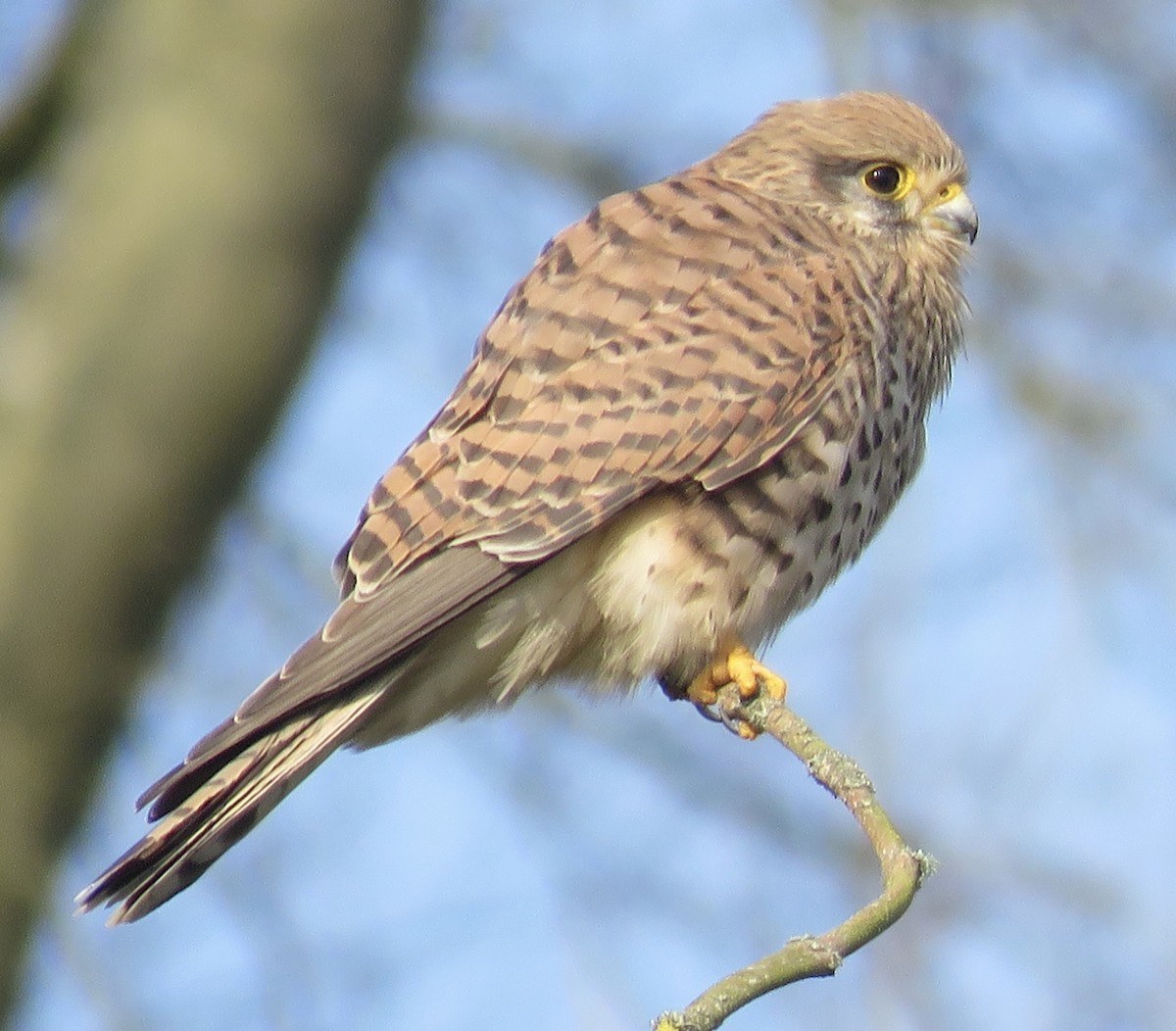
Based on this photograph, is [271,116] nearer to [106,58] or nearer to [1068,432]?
[106,58]

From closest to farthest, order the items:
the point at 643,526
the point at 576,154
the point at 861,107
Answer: the point at 643,526 → the point at 861,107 → the point at 576,154

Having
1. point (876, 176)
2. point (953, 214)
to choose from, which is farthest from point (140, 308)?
point (953, 214)

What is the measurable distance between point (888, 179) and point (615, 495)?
1.09m

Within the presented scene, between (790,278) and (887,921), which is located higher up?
(790,278)

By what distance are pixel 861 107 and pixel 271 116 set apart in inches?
95.6

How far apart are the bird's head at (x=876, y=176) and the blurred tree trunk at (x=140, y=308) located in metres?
2.19

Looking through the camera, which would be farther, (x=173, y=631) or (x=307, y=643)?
(x=173, y=631)

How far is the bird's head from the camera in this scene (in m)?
4.32

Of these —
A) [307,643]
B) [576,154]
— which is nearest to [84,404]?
A: [576,154]

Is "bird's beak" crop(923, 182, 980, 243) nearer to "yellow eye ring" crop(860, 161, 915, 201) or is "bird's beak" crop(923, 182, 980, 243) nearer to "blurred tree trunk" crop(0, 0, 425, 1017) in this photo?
"yellow eye ring" crop(860, 161, 915, 201)

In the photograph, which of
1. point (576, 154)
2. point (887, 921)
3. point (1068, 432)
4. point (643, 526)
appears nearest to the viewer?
point (887, 921)

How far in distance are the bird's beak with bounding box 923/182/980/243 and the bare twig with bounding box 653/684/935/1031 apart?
1234mm

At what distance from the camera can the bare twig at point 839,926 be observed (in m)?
2.49

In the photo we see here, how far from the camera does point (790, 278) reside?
3.98 m
